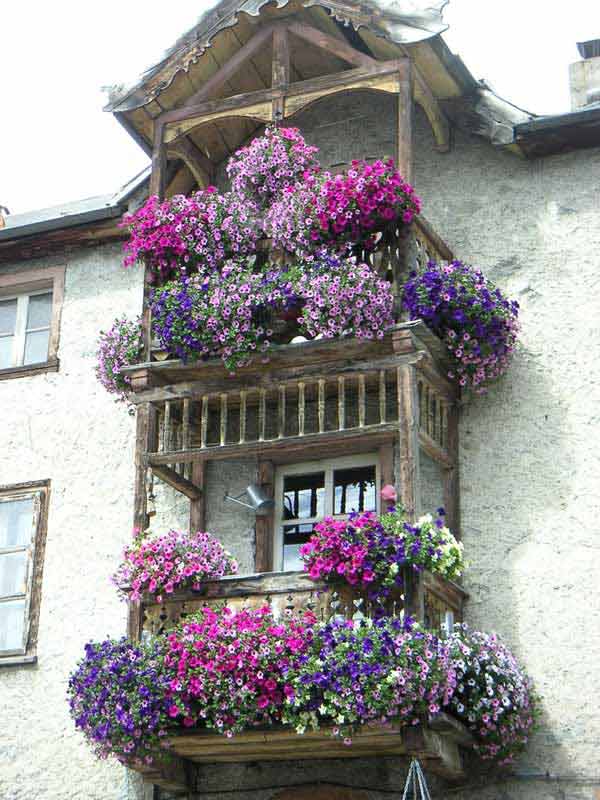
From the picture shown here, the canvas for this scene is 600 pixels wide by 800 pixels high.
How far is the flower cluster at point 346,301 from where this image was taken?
11602 mm

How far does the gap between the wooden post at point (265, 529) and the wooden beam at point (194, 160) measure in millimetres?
2972

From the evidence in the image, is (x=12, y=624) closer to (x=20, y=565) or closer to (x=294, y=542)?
(x=20, y=565)

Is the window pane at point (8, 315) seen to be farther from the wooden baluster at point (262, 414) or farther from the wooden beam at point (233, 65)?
the wooden baluster at point (262, 414)

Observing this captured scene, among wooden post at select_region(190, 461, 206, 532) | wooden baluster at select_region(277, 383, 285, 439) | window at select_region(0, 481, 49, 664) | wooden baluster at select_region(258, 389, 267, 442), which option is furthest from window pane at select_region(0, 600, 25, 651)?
wooden baluster at select_region(277, 383, 285, 439)

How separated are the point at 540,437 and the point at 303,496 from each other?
7.02 ft

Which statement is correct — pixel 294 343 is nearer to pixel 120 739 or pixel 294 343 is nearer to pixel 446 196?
pixel 446 196

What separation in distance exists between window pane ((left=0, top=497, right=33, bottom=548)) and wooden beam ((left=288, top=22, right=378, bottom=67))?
16.0 ft

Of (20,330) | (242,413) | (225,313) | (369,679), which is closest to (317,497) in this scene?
(242,413)

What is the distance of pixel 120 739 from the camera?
35.9 feet

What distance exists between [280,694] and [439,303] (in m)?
3.35

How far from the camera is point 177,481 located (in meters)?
12.7

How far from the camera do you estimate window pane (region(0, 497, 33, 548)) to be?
1361 centimetres

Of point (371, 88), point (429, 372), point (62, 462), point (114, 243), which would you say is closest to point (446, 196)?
point (371, 88)

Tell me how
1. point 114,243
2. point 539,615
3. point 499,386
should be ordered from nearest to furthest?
point 539,615, point 499,386, point 114,243
